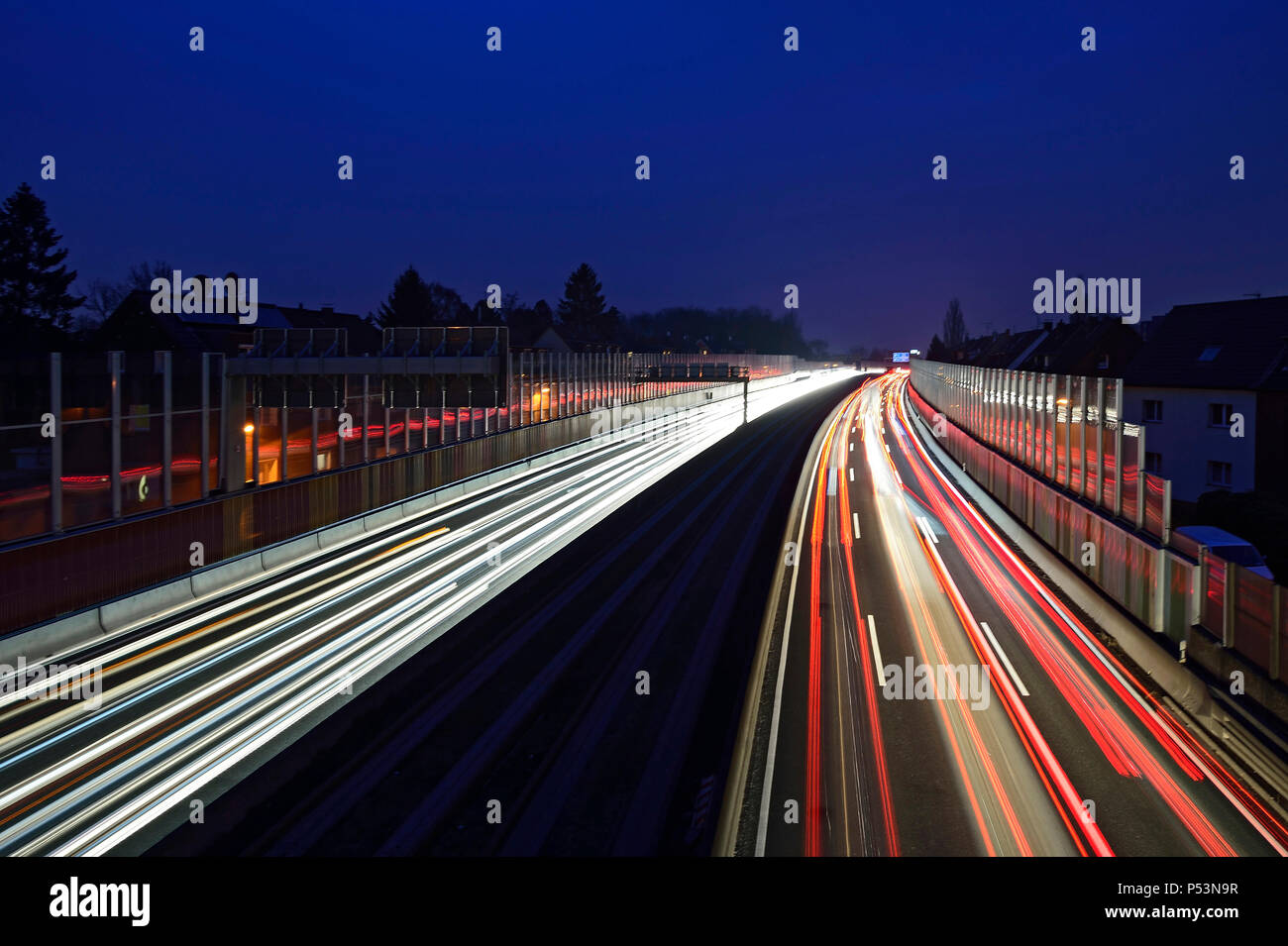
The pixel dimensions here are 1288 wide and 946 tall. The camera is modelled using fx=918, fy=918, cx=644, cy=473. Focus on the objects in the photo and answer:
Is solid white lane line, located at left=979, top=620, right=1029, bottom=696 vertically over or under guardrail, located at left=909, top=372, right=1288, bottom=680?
under

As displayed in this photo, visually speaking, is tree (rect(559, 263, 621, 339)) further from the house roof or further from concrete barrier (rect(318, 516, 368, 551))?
concrete barrier (rect(318, 516, 368, 551))

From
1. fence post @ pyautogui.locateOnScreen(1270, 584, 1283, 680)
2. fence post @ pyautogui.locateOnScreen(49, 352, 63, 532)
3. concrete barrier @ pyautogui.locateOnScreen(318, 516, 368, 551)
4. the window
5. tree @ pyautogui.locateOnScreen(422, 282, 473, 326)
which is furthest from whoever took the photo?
tree @ pyautogui.locateOnScreen(422, 282, 473, 326)

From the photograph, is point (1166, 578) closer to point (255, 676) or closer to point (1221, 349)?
point (255, 676)

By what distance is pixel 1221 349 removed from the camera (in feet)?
141

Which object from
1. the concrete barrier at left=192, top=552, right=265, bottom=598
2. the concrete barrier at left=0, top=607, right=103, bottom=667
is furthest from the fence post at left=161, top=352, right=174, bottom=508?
the concrete barrier at left=0, top=607, right=103, bottom=667

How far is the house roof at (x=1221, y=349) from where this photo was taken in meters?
39.6

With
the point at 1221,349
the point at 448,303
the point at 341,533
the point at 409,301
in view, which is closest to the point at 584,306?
the point at 448,303

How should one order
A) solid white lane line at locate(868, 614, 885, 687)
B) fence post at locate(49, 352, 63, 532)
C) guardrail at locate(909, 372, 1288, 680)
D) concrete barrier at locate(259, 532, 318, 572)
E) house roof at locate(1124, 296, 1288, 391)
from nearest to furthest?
guardrail at locate(909, 372, 1288, 680), solid white lane line at locate(868, 614, 885, 687), fence post at locate(49, 352, 63, 532), concrete barrier at locate(259, 532, 318, 572), house roof at locate(1124, 296, 1288, 391)

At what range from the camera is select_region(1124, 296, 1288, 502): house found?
3790cm

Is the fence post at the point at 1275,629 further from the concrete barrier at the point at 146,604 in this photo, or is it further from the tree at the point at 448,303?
the tree at the point at 448,303

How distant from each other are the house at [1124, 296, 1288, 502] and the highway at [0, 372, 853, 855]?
1149 inches
